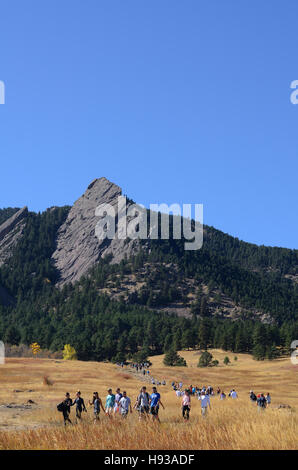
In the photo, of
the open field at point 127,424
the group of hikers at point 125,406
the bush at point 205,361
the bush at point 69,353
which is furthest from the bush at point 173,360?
the group of hikers at point 125,406

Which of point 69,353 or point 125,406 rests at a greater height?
point 125,406

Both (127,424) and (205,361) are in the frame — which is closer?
(127,424)

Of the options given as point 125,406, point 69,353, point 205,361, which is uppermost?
point 125,406

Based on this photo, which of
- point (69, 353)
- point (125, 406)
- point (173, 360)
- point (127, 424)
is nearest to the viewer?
point (127, 424)

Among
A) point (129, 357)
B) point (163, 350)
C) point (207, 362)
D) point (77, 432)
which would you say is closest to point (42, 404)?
point (77, 432)

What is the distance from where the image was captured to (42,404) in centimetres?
3850

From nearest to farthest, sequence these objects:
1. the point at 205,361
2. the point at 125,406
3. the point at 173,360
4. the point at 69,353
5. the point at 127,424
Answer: the point at 127,424 < the point at 125,406 < the point at 205,361 < the point at 173,360 < the point at 69,353

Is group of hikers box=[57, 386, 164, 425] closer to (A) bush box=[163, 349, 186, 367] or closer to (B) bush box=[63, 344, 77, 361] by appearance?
(A) bush box=[163, 349, 186, 367]

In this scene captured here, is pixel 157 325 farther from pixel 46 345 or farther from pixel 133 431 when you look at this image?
pixel 133 431

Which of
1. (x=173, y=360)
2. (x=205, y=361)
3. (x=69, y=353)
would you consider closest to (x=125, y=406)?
(x=173, y=360)

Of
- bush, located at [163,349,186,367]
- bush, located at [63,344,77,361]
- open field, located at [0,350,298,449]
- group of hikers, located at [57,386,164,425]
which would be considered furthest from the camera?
bush, located at [63,344,77,361]

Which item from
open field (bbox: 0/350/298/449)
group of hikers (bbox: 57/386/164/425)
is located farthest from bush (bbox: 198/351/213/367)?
group of hikers (bbox: 57/386/164/425)

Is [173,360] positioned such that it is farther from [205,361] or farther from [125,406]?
[125,406]
